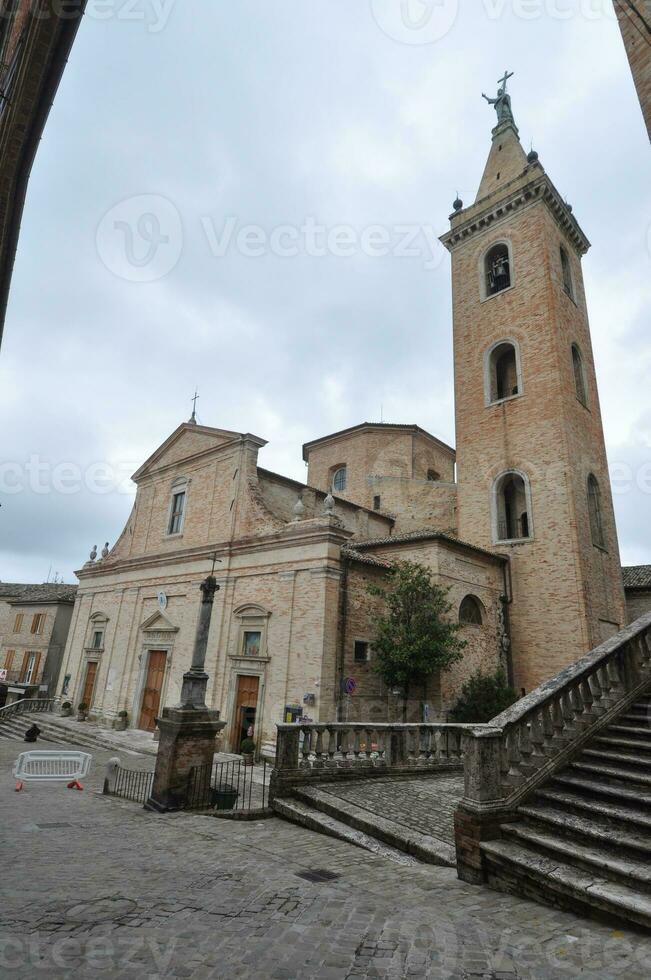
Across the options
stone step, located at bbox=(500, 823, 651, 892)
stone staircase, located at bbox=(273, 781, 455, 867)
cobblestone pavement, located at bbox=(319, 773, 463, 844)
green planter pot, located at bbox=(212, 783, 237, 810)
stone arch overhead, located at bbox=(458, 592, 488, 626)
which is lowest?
green planter pot, located at bbox=(212, 783, 237, 810)

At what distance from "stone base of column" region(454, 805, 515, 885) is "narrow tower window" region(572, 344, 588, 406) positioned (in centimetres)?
1859

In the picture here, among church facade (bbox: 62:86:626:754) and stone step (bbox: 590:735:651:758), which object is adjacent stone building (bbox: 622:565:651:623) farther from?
stone step (bbox: 590:735:651:758)

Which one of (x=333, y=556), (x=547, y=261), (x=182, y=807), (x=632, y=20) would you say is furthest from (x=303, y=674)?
(x=547, y=261)

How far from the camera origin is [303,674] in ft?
48.6

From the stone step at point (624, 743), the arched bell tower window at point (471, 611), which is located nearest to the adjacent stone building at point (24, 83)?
the stone step at point (624, 743)

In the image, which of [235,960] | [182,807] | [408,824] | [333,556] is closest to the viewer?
[235,960]

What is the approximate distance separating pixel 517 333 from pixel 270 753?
57.9ft

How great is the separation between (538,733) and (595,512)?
15.6 metres

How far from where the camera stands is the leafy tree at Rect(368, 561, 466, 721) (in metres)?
13.6

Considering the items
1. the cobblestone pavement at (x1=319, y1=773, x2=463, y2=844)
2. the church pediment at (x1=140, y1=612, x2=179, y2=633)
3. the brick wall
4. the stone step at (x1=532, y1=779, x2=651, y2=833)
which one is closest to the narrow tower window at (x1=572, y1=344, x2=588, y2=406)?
the brick wall

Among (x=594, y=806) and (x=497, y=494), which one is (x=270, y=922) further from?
(x=497, y=494)

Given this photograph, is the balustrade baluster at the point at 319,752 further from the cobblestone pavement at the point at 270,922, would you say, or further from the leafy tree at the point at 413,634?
the leafy tree at the point at 413,634

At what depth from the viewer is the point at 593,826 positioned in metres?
4.90

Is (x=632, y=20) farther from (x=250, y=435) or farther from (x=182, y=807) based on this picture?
(x=250, y=435)
